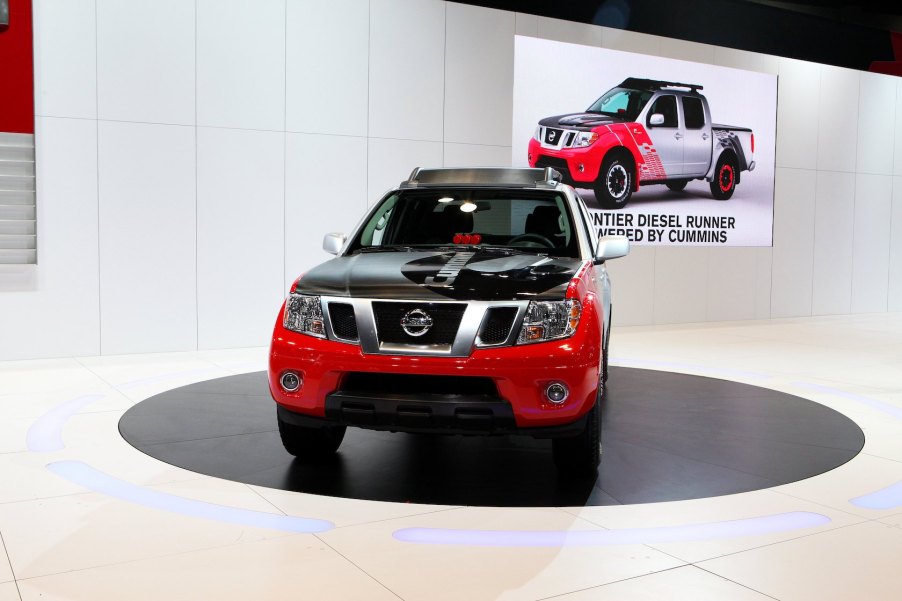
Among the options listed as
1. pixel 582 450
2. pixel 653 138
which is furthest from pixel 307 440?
pixel 653 138

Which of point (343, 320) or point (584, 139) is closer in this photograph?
point (343, 320)

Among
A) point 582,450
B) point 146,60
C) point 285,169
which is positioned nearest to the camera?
point 582,450

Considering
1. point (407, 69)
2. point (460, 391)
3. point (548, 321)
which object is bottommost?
point (460, 391)

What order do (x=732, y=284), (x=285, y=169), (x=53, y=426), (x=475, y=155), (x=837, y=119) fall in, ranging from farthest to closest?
(x=837, y=119)
(x=732, y=284)
(x=475, y=155)
(x=285, y=169)
(x=53, y=426)

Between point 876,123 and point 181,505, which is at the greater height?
point 876,123

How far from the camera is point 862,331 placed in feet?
40.5

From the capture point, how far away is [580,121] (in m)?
11.8

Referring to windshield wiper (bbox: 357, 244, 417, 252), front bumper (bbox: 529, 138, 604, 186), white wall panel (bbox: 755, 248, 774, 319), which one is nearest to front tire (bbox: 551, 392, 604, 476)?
windshield wiper (bbox: 357, 244, 417, 252)

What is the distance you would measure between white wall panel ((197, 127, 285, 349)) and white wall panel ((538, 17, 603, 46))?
385 cm

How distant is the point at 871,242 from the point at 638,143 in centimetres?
573

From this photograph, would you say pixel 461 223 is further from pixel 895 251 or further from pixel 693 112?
pixel 895 251

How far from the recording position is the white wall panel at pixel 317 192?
9.81 metres

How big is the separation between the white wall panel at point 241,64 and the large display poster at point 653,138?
3202 mm

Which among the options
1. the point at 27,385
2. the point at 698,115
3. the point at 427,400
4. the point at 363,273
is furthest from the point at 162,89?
the point at 698,115
